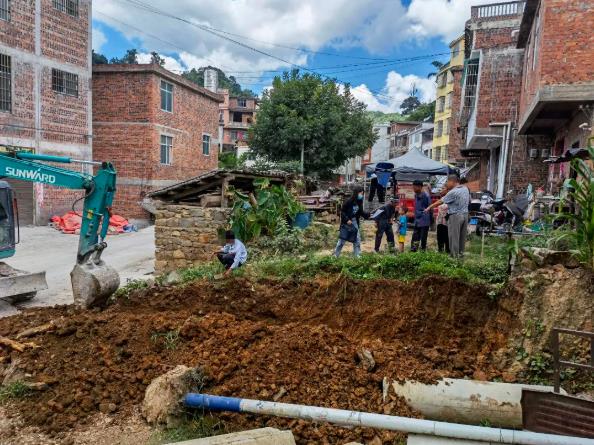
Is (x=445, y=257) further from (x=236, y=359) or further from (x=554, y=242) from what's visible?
(x=236, y=359)

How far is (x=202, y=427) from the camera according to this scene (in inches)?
150

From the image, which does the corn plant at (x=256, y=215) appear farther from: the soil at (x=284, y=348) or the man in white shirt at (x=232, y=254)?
the soil at (x=284, y=348)

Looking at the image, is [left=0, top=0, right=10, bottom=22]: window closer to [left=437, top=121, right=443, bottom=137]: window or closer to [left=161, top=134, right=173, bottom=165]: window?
[left=161, top=134, right=173, bottom=165]: window

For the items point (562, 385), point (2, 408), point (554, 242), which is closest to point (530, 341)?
point (562, 385)

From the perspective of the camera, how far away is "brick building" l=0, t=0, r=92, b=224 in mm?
16094

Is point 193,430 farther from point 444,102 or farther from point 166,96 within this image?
point 444,102

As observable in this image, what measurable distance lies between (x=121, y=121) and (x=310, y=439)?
20.4 meters

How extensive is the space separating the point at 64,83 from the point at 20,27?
2527mm

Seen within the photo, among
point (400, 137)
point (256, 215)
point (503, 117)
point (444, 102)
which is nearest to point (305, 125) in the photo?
point (503, 117)

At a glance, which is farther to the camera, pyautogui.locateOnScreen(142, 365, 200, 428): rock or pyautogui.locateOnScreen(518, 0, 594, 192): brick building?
pyautogui.locateOnScreen(518, 0, 594, 192): brick building

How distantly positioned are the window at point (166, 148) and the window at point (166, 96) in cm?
141

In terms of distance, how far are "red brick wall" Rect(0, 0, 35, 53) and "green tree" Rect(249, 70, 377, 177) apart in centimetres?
1276

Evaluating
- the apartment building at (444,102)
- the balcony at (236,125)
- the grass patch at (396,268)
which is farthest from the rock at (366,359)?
the balcony at (236,125)

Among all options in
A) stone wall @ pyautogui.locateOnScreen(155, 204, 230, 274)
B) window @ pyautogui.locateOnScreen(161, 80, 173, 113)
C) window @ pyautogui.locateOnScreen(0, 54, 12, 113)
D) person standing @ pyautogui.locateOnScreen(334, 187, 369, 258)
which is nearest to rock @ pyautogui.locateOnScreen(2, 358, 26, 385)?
person standing @ pyautogui.locateOnScreen(334, 187, 369, 258)
